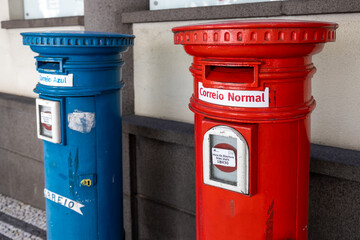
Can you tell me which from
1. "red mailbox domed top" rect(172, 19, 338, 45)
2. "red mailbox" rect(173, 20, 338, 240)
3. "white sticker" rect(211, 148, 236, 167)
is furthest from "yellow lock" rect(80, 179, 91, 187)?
"red mailbox domed top" rect(172, 19, 338, 45)

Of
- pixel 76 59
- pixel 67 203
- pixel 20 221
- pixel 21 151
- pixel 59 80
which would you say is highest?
pixel 76 59

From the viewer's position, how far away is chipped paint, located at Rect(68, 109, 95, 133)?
7.43 feet

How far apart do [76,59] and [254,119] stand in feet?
3.74

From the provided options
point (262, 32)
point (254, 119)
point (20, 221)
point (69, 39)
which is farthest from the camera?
point (20, 221)

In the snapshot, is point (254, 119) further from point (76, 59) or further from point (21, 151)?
point (21, 151)

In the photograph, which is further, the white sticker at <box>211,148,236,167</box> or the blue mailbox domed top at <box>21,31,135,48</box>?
the blue mailbox domed top at <box>21,31,135,48</box>

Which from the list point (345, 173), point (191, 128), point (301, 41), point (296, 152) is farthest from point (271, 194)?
point (191, 128)

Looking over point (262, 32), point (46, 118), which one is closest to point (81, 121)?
point (46, 118)

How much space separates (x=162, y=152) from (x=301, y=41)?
1.82m

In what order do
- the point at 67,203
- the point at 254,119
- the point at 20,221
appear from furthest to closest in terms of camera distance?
the point at 20,221 → the point at 67,203 → the point at 254,119

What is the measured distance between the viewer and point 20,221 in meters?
4.07

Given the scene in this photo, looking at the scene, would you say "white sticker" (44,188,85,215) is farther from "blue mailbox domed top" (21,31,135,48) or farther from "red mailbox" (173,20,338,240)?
"red mailbox" (173,20,338,240)

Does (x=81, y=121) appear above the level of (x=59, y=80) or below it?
below

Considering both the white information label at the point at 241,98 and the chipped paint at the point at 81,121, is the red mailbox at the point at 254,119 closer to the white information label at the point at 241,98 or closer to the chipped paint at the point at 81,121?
the white information label at the point at 241,98
